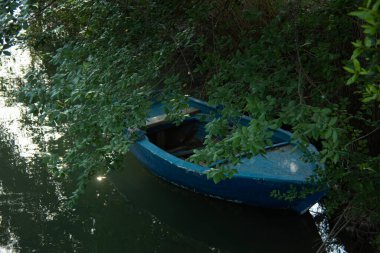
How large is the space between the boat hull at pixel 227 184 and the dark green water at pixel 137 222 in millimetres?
167

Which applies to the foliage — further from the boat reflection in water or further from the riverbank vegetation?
the boat reflection in water

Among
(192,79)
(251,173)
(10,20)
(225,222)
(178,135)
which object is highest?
(10,20)

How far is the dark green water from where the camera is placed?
4.18 m

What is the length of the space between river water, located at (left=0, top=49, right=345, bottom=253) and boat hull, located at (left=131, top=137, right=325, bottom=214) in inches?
6.6

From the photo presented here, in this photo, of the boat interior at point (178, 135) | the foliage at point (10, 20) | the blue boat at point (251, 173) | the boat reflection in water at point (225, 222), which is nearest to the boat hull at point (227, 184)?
the blue boat at point (251, 173)

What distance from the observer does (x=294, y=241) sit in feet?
13.3

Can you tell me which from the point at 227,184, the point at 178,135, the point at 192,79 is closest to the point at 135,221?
the point at 227,184

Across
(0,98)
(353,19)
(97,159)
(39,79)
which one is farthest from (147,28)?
(0,98)

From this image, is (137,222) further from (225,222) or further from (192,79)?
(192,79)

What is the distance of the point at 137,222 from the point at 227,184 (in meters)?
1.23

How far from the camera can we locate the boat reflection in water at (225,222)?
407 centimetres

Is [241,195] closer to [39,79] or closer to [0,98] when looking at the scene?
[39,79]

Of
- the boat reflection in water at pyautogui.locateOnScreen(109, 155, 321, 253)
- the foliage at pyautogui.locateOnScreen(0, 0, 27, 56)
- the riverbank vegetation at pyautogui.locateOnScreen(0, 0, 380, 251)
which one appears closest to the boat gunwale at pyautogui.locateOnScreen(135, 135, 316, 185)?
the riverbank vegetation at pyautogui.locateOnScreen(0, 0, 380, 251)

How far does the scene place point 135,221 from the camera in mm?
4703
